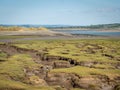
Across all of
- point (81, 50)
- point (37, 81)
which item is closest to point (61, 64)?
point (37, 81)

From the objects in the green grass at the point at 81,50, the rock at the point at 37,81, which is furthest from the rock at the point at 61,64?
the rock at the point at 37,81

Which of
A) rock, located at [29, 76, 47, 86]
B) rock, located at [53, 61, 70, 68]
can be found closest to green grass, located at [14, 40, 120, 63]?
rock, located at [53, 61, 70, 68]

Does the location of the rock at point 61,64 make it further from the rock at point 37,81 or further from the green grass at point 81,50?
the rock at point 37,81

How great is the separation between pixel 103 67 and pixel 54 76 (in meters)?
9.94

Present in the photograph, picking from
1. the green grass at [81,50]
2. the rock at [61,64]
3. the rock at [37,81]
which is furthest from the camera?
the green grass at [81,50]

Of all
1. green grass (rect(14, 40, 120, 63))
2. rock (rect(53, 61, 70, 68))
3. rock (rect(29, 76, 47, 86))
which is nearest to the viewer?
rock (rect(29, 76, 47, 86))

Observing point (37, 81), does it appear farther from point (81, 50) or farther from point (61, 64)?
point (81, 50)

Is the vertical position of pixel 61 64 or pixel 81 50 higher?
pixel 61 64

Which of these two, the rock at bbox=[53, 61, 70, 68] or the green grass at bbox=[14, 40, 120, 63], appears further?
the green grass at bbox=[14, 40, 120, 63]

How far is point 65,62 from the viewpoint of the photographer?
52250 mm

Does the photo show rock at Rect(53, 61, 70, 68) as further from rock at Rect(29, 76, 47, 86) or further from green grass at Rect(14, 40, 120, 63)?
rock at Rect(29, 76, 47, 86)

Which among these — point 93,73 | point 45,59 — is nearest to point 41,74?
point 93,73

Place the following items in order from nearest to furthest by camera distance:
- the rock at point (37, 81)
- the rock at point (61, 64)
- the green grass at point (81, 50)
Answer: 1. the rock at point (37, 81)
2. the rock at point (61, 64)
3. the green grass at point (81, 50)

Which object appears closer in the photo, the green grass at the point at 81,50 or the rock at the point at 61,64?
the rock at the point at 61,64
